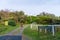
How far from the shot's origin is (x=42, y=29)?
15.2 m

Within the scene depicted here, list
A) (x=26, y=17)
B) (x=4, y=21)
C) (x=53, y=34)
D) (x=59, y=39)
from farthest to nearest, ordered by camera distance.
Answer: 1. (x=26, y=17)
2. (x=4, y=21)
3. (x=53, y=34)
4. (x=59, y=39)

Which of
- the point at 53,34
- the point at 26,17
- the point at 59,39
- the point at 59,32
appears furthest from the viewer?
the point at 26,17

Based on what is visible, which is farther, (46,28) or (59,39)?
(46,28)

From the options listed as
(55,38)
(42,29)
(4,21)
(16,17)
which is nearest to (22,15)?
(16,17)

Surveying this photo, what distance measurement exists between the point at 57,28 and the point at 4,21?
17819 mm

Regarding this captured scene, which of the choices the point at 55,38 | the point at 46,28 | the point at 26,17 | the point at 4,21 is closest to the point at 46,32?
the point at 46,28

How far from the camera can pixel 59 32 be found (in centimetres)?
1454

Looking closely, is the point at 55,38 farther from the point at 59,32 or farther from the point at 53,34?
the point at 59,32

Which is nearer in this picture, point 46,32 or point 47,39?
point 47,39

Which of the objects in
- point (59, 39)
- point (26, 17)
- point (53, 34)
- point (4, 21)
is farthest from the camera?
point (26, 17)

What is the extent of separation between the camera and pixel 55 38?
12508 mm

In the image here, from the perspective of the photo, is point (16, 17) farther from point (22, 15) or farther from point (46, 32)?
point (46, 32)

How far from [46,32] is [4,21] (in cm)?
1809

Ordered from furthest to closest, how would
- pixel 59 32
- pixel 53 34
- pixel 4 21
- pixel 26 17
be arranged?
pixel 26 17, pixel 4 21, pixel 59 32, pixel 53 34
